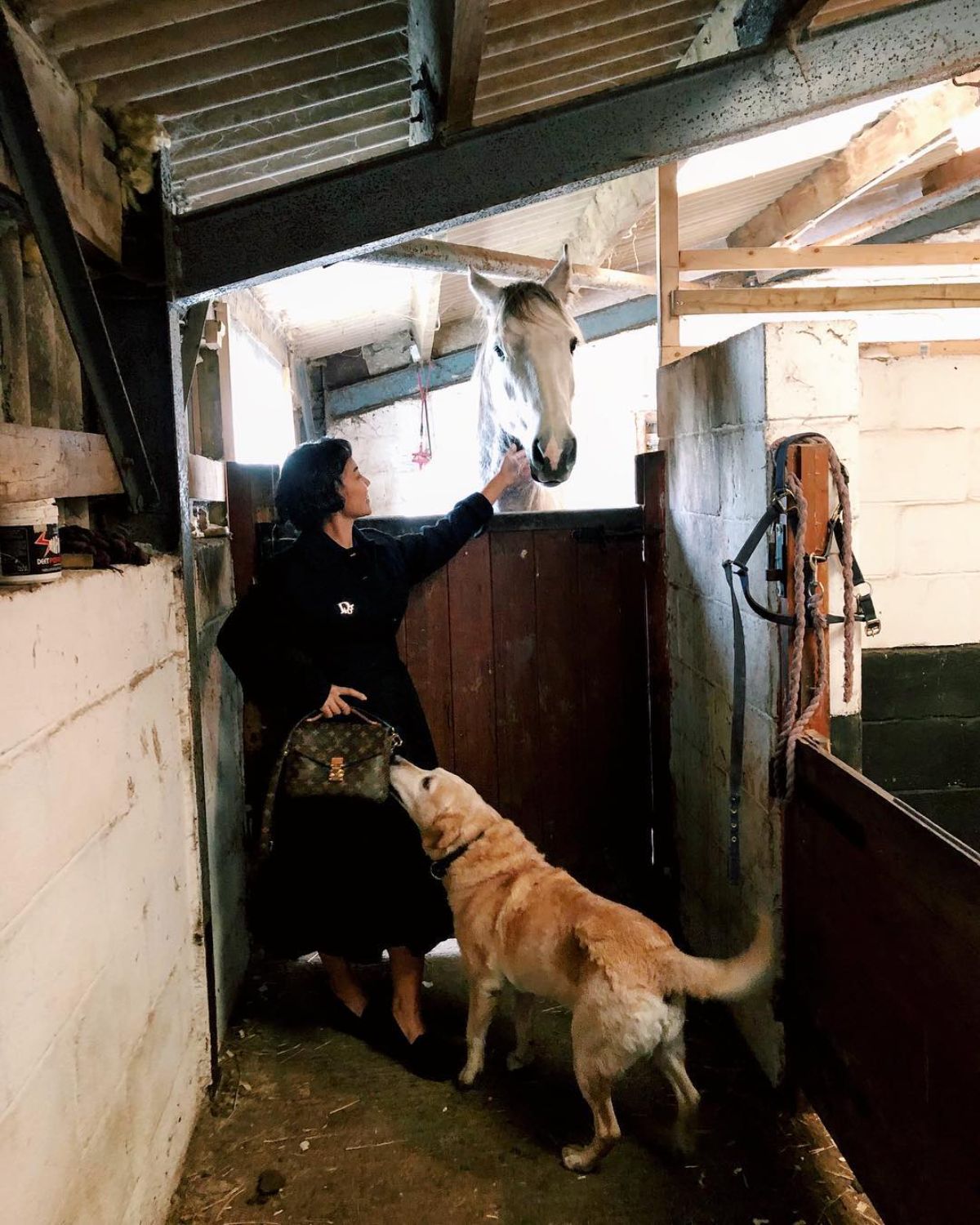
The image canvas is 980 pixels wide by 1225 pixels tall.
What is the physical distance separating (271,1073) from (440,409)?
304 inches

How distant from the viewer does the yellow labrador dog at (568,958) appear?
7.58ft

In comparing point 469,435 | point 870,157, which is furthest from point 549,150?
point 469,435

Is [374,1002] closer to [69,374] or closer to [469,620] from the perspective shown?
[469,620]

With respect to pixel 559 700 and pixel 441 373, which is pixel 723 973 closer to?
pixel 559 700

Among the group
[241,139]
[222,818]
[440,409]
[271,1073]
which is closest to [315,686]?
[222,818]

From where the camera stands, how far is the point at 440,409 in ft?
31.9

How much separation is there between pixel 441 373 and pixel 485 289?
3.95 meters

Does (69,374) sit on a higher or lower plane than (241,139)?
lower

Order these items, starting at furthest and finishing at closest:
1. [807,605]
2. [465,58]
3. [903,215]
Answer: [903,215]
[807,605]
[465,58]

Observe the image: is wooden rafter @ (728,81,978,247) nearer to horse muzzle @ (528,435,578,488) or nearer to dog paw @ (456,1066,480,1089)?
horse muzzle @ (528,435,578,488)

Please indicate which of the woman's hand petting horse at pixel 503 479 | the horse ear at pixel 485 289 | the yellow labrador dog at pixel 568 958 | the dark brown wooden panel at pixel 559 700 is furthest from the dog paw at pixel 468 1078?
the horse ear at pixel 485 289

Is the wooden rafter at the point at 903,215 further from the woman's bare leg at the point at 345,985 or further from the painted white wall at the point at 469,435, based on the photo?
the woman's bare leg at the point at 345,985

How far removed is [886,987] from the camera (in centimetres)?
195

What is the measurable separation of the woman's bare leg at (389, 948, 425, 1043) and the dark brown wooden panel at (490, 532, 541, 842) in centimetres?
94
